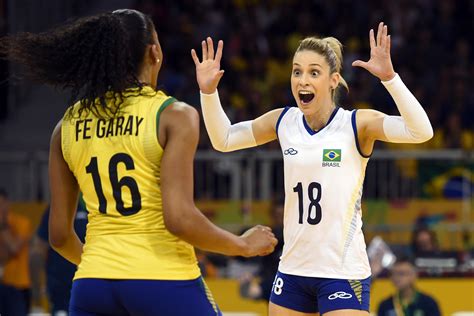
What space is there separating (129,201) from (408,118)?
184cm

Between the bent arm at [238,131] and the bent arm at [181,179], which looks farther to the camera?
the bent arm at [238,131]

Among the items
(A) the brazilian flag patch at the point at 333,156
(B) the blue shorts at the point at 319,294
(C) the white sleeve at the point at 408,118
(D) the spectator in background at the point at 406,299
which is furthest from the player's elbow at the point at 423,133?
(D) the spectator in background at the point at 406,299

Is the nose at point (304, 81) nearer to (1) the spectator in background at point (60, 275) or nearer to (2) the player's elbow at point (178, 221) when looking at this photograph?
(2) the player's elbow at point (178, 221)

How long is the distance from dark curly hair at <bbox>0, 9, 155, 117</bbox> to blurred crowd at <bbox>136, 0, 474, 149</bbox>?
1086 centimetres

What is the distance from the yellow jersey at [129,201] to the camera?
442cm

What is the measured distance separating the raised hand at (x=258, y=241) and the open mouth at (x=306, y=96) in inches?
53.5

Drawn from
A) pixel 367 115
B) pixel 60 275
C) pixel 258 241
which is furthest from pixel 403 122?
pixel 60 275

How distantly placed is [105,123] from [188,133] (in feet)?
1.33

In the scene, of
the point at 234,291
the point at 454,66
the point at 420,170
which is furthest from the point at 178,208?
the point at 454,66

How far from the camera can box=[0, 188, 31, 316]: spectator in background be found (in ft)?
39.2

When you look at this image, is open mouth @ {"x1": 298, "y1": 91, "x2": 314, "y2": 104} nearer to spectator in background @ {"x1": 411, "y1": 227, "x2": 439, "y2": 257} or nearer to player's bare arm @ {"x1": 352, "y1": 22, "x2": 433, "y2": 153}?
player's bare arm @ {"x1": 352, "y1": 22, "x2": 433, "y2": 153}

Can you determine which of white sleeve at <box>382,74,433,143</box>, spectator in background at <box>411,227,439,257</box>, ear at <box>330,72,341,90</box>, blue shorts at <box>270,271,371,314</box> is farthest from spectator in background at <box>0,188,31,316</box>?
white sleeve at <box>382,74,433,143</box>

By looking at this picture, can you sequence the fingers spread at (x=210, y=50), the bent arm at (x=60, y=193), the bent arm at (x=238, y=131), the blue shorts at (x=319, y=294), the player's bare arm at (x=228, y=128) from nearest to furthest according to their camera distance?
1. the bent arm at (x=60, y=193)
2. the fingers spread at (x=210, y=50)
3. the blue shorts at (x=319, y=294)
4. the player's bare arm at (x=228, y=128)
5. the bent arm at (x=238, y=131)

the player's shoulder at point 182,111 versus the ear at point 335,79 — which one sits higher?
the ear at point 335,79
